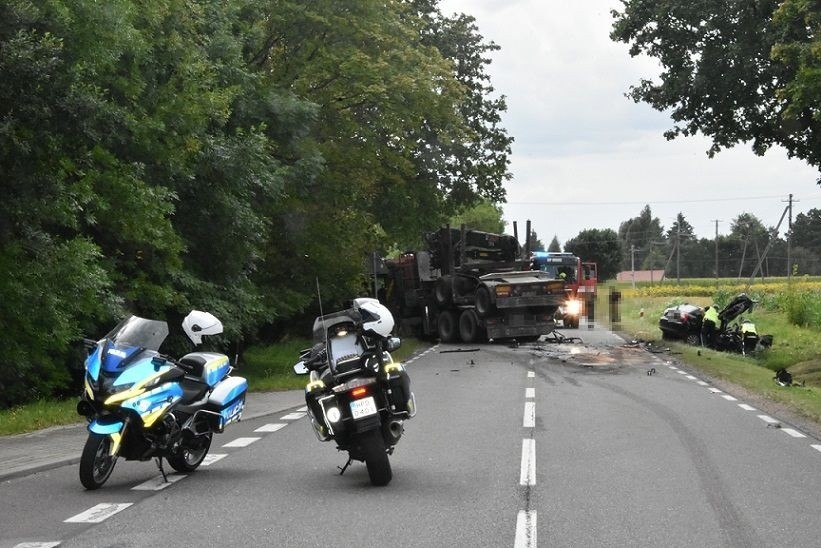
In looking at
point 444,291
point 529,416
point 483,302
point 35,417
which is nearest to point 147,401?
point 35,417

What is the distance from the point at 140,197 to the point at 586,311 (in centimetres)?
2557

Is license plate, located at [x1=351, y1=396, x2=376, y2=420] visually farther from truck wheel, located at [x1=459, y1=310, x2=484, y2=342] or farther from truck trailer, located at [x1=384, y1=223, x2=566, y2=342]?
truck wheel, located at [x1=459, y1=310, x2=484, y2=342]

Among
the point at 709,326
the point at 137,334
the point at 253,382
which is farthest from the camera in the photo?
the point at 709,326

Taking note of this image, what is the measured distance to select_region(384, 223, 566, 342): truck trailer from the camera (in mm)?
31719

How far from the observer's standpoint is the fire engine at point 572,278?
43000mm

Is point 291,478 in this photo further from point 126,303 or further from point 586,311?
point 586,311

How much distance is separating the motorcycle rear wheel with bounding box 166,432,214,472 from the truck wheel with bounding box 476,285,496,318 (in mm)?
22079

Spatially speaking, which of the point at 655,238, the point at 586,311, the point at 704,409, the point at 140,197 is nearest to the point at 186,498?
the point at 704,409

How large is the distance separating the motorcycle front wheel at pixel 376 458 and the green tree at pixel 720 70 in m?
19.5

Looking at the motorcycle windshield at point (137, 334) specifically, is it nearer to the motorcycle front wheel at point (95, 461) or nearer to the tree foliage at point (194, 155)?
the motorcycle front wheel at point (95, 461)

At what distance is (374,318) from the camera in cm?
923

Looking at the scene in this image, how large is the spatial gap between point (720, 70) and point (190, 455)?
23.2 meters

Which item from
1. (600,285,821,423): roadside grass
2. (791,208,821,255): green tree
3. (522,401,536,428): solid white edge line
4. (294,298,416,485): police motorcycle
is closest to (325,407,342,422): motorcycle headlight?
(294,298,416,485): police motorcycle

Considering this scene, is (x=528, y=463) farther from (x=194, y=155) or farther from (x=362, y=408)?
(x=194, y=155)
